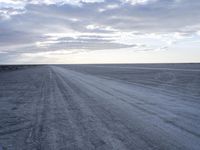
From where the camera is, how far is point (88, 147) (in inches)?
250

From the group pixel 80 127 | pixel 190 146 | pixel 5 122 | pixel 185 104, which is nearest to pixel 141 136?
pixel 190 146

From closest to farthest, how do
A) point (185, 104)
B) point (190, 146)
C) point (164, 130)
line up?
point (190, 146), point (164, 130), point (185, 104)

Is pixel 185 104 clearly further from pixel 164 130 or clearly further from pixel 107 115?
pixel 164 130

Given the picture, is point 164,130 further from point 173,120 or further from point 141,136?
point 173,120

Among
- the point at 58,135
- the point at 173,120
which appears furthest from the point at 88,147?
the point at 173,120

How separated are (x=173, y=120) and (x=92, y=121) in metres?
2.26

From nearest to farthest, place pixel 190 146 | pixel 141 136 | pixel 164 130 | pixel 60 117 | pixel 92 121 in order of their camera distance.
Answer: pixel 190 146
pixel 141 136
pixel 164 130
pixel 92 121
pixel 60 117

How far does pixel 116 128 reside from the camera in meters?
8.03

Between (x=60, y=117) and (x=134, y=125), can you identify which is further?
(x=60, y=117)

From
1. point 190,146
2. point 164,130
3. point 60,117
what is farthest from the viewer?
point 60,117

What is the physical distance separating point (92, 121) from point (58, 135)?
1783 millimetres

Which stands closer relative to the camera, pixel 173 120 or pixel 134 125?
pixel 134 125

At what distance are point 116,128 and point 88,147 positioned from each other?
1792 millimetres

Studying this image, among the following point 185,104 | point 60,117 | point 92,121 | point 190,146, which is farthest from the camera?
point 185,104
